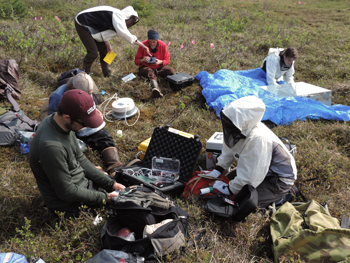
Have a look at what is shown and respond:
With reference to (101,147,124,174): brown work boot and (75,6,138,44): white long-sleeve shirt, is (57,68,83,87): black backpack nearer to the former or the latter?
(75,6,138,44): white long-sleeve shirt

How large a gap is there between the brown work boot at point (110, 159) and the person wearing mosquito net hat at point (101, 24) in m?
2.83

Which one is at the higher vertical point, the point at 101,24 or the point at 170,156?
the point at 101,24

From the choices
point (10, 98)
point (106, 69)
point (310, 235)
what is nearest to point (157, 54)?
point (106, 69)

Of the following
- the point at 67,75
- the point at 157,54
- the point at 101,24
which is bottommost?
the point at 67,75

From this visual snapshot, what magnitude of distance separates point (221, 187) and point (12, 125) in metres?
3.47

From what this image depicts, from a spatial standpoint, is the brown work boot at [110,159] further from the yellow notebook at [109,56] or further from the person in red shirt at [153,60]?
the yellow notebook at [109,56]

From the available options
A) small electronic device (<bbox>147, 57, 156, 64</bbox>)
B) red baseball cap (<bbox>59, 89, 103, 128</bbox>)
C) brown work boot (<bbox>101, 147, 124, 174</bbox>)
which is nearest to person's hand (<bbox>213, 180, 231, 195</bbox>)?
brown work boot (<bbox>101, 147, 124, 174</bbox>)

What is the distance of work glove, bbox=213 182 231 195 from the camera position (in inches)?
117

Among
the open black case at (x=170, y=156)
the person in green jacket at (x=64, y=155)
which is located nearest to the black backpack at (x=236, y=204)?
the open black case at (x=170, y=156)

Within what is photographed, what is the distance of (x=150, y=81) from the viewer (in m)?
5.82

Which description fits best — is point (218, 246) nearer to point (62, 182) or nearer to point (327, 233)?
point (327, 233)

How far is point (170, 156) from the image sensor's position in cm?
358

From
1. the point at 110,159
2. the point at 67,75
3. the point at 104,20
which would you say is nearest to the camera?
the point at 110,159

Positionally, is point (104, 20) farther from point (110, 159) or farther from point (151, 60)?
point (110, 159)
